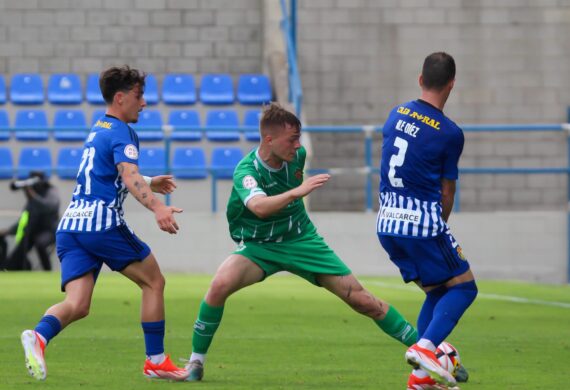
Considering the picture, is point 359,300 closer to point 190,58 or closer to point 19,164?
point 19,164

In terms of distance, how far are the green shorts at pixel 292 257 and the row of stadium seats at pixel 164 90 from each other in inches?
563

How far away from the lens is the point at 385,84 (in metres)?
23.0

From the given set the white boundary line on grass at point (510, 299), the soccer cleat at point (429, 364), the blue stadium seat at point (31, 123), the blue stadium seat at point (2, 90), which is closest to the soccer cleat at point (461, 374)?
the soccer cleat at point (429, 364)

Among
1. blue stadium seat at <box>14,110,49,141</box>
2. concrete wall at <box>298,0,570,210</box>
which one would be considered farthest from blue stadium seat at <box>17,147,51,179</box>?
concrete wall at <box>298,0,570,210</box>

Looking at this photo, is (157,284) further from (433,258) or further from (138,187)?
(433,258)

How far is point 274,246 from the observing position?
308 inches

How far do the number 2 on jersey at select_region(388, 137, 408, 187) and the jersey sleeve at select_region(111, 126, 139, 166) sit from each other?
4.48 ft

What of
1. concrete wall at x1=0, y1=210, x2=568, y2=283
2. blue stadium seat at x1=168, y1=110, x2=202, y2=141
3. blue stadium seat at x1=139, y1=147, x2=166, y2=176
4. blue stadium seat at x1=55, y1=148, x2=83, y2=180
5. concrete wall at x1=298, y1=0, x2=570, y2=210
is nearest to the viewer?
concrete wall at x1=0, y1=210, x2=568, y2=283

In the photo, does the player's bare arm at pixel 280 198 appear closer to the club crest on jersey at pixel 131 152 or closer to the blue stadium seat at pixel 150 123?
the club crest on jersey at pixel 131 152

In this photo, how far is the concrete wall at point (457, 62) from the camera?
A: 22844 mm

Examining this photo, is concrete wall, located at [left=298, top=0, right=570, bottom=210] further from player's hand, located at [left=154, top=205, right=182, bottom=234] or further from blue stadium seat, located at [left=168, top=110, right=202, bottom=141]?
player's hand, located at [left=154, top=205, right=182, bottom=234]

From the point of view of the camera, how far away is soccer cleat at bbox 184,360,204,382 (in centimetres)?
763

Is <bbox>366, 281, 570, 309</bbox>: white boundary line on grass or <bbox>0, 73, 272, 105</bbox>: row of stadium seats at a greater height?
<bbox>0, 73, 272, 105</bbox>: row of stadium seats

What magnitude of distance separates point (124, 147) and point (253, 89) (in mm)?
15039
